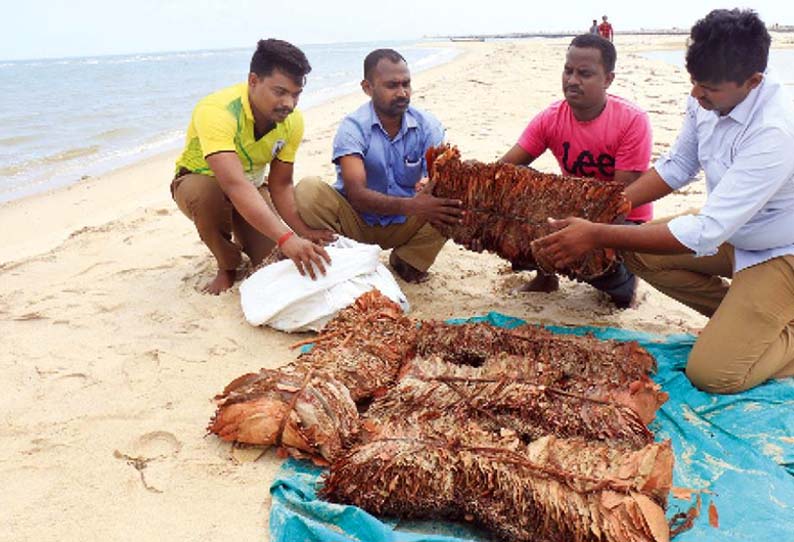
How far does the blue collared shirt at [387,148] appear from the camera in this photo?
5223 mm

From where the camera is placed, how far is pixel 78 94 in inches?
1067

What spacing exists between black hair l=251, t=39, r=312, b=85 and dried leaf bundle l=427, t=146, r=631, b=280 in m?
1.14

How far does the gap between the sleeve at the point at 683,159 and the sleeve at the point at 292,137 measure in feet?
9.20

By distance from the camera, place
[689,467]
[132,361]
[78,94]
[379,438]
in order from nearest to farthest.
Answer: [379,438], [689,467], [132,361], [78,94]

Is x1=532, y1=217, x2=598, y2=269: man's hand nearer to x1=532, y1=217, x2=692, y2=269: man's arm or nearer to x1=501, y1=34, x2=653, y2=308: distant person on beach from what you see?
x1=532, y1=217, x2=692, y2=269: man's arm

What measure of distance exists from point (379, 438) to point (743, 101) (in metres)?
2.68

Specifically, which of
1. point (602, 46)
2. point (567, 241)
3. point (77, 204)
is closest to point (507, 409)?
point (567, 241)

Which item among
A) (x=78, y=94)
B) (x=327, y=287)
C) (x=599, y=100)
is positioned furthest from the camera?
(x=78, y=94)

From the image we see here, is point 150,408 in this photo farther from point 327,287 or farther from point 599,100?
point 599,100

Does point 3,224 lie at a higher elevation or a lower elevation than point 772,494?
lower

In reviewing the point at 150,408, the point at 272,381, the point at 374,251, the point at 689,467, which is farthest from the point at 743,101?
the point at 150,408

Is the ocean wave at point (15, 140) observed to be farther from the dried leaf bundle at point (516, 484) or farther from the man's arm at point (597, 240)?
the dried leaf bundle at point (516, 484)

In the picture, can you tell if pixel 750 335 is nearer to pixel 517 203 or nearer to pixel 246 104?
pixel 517 203

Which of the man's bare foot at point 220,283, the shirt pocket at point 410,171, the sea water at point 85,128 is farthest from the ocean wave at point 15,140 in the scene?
the shirt pocket at point 410,171
